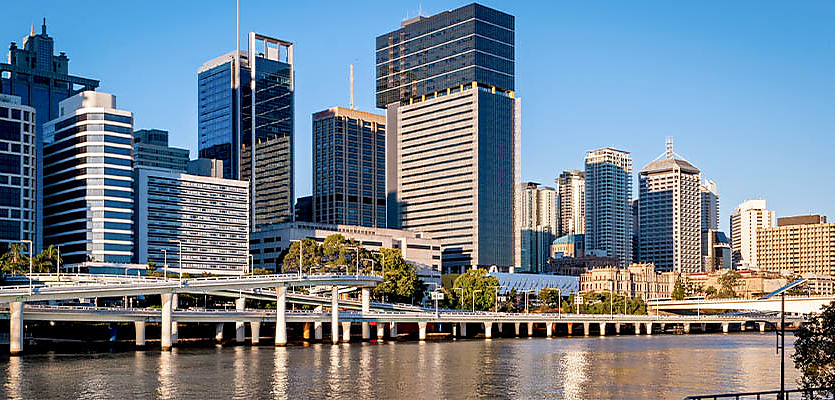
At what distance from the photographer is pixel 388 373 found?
115 metres

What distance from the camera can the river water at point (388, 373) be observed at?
310ft

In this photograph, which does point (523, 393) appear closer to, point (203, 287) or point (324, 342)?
point (203, 287)

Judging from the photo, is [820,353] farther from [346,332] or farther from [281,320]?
[346,332]

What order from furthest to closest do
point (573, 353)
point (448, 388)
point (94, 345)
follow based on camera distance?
point (94, 345), point (573, 353), point (448, 388)

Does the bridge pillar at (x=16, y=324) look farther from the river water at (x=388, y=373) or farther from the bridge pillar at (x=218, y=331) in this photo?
the bridge pillar at (x=218, y=331)

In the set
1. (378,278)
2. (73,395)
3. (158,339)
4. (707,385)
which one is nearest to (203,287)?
(158,339)

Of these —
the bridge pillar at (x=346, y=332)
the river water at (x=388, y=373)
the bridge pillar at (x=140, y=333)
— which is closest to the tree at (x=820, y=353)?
the river water at (x=388, y=373)

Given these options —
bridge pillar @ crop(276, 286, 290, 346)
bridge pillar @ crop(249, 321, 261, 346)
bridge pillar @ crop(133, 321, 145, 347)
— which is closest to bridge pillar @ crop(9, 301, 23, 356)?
bridge pillar @ crop(133, 321, 145, 347)

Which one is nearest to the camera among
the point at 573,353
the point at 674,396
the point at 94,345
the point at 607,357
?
the point at 674,396

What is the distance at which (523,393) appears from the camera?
9481cm

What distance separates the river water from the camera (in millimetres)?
94625

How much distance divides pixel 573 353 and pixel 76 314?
7606 cm

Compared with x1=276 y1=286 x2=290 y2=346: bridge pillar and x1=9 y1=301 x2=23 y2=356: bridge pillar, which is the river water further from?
x1=276 y1=286 x2=290 y2=346: bridge pillar

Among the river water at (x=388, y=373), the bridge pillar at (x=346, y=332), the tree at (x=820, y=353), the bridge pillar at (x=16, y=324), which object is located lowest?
the bridge pillar at (x=346, y=332)
